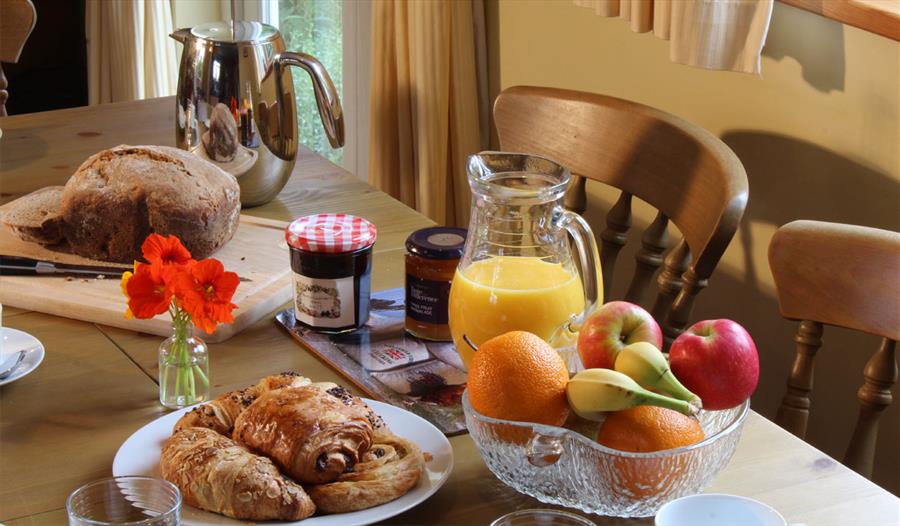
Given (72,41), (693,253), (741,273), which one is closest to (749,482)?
(693,253)

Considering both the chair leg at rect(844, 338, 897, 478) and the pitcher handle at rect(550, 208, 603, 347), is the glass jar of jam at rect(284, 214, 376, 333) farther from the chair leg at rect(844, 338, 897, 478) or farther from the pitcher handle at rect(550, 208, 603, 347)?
the chair leg at rect(844, 338, 897, 478)

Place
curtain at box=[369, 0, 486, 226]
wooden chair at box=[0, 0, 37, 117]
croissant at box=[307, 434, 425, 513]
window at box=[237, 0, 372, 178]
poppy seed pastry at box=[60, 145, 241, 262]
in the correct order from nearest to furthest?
croissant at box=[307, 434, 425, 513] → poppy seed pastry at box=[60, 145, 241, 262] → wooden chair at box=[0, 0, 37, 117] → curtain at box=[369, 0, 486, 226] → window at box=[237, 0, 372, 178]

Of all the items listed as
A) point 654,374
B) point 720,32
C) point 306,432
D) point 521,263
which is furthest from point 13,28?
point 654,374

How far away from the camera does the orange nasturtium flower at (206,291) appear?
957 mm

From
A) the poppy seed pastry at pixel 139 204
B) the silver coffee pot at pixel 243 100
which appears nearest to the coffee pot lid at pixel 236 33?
the silver coffee pot at pixel 243 100

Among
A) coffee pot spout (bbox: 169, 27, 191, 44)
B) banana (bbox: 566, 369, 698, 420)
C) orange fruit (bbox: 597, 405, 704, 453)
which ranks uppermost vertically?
coffee pot spout (bbox: 169, 27, 191, 44)

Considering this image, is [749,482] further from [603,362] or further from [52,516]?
[52,516]

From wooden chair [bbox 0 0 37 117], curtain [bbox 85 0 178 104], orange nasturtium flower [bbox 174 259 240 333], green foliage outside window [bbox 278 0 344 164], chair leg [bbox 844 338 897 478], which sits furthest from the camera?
curtain [bbox 85 0 178 104]

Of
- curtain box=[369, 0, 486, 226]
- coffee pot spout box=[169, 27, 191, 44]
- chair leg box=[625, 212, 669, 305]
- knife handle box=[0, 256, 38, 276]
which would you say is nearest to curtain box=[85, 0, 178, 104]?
curtain box=[369, 0, 486, 226]

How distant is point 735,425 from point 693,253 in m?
0.48

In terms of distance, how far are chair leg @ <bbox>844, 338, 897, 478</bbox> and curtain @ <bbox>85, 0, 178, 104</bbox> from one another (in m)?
2.78

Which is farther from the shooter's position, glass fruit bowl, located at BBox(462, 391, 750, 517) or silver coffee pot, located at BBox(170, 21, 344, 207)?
silver coffee pot, located at BBox(170, 21, 344, 207)

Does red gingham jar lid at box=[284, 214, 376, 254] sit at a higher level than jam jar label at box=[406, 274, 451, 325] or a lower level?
higher

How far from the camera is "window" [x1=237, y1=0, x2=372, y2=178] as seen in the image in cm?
273
